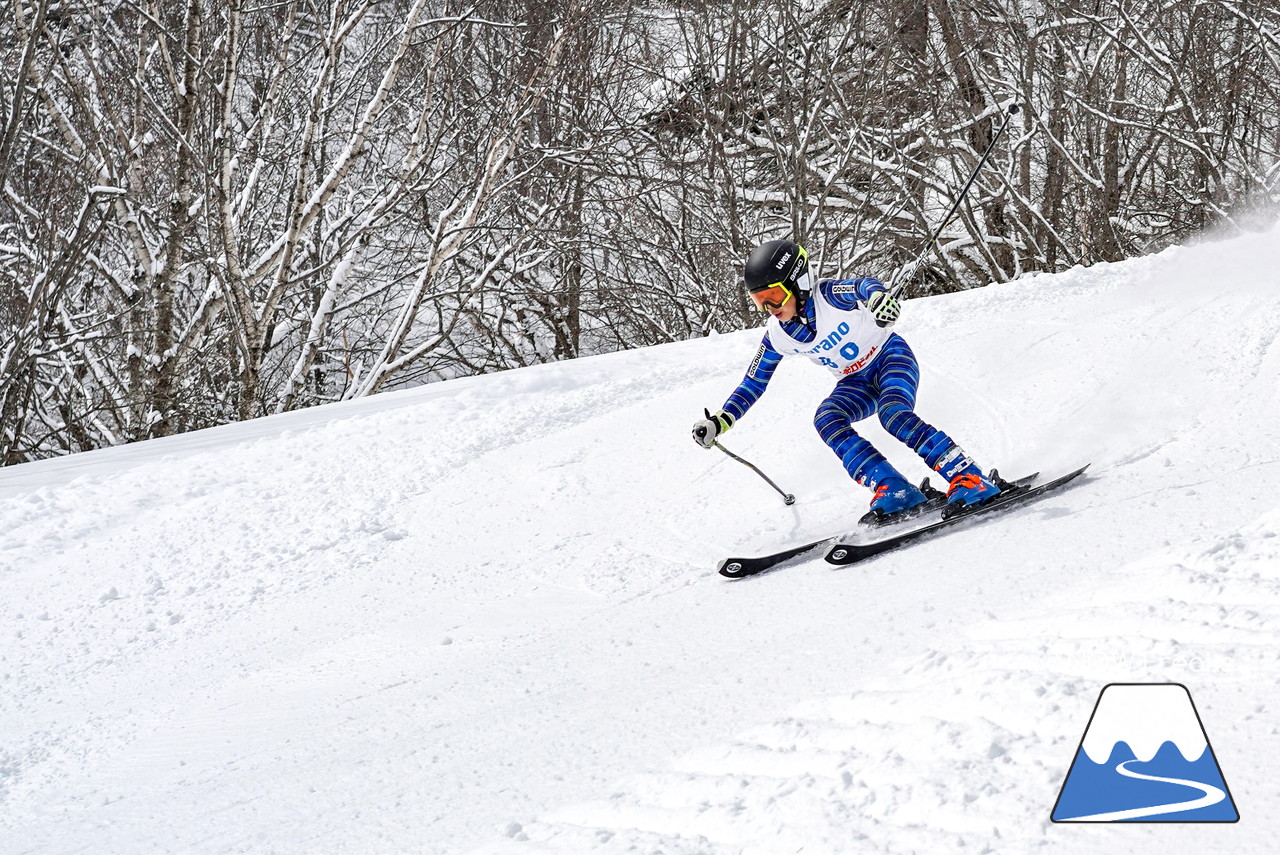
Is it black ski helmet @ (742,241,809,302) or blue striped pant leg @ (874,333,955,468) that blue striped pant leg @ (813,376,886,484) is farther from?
black ski helmet @ (742,241,809,302)

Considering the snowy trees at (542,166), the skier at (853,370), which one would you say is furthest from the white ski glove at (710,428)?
the snowy trees at (542,166)

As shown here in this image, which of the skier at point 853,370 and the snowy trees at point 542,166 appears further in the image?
the snowy trees at point 542,166

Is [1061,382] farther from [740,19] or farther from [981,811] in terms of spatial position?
[740,19]

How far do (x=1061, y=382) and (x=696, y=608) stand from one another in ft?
10.7

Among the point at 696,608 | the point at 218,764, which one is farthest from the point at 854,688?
the point at 218,764

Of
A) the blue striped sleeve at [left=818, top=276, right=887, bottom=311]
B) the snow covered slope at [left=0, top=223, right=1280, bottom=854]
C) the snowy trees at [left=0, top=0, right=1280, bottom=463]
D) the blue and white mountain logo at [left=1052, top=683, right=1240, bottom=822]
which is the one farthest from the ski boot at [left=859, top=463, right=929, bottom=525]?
the snowy trees at [left=0, top=0, right=1280, bottom=463]

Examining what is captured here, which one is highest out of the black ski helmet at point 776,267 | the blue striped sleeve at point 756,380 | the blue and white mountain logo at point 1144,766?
the black ski helmet at point 776,267

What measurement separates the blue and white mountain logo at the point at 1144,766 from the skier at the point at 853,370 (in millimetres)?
2160

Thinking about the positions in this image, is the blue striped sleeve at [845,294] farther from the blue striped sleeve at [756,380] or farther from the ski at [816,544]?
the ski at [816,544]

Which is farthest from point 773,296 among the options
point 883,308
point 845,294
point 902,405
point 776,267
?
point 902,405

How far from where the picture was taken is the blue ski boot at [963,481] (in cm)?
469

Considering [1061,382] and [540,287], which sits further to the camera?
[540,287]

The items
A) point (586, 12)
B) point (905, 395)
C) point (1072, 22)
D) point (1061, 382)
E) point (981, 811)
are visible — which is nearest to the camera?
point (981, 811)

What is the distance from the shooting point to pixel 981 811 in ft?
7.55
